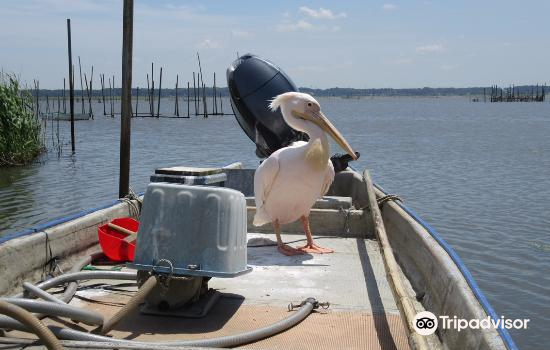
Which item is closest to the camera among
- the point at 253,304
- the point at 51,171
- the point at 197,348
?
the point at 197,348

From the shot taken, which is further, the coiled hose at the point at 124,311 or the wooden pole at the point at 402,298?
the coiled hose at the point at 124,311

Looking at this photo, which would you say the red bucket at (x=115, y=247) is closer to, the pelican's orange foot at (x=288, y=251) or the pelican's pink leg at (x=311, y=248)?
the pelican's orange foot at (x=288, y=251)

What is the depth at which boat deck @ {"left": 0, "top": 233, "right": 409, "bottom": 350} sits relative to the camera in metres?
3.83

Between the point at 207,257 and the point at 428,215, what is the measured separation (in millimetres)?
9482

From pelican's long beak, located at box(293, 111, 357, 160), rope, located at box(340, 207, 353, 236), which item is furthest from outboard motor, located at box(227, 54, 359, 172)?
pelican's long beak, located at box(293, 111, 357, 160)

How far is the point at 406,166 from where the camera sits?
68.7 ft

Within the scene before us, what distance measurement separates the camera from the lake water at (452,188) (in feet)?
28.4

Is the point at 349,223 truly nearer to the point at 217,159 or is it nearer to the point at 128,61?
the point at 128,61

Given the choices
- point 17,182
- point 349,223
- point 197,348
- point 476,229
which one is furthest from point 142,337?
point 17,182

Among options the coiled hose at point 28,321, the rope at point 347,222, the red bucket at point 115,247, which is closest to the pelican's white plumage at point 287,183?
the rope at point 347,222

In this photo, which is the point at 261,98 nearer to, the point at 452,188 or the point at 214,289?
the point at 214,289

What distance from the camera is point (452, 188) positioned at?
52.6 feet

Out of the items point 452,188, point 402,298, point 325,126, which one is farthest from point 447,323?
point 452,188

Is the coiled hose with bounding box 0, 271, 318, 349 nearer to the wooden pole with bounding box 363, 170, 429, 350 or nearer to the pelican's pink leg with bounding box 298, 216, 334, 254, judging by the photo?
the wooden pole with bounding box 363, 170, 429, 350
